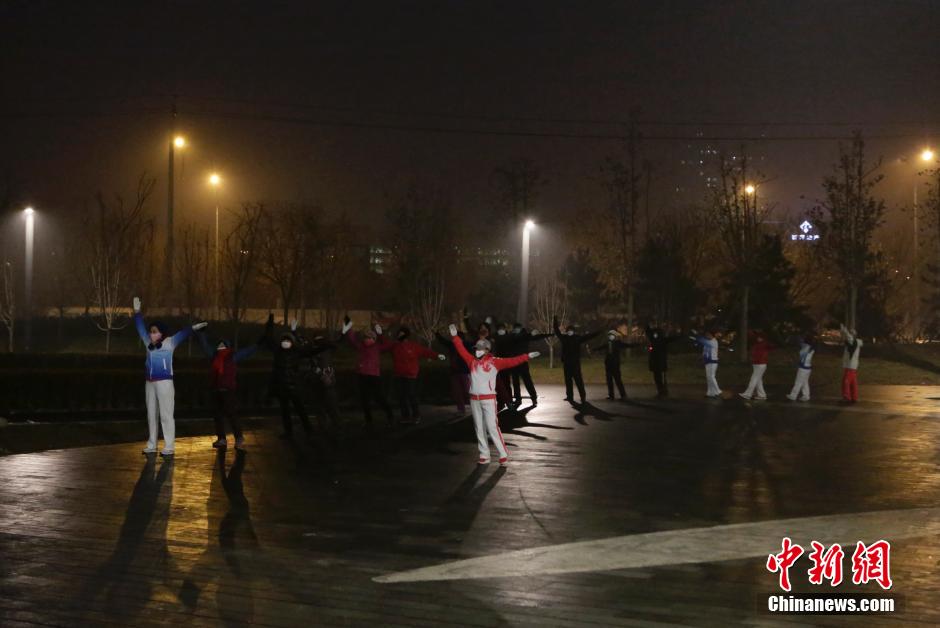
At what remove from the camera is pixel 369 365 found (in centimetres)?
1939

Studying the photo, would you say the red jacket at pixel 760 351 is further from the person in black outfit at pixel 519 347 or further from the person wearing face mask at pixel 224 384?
the person wearing face mask at pixel 224 384

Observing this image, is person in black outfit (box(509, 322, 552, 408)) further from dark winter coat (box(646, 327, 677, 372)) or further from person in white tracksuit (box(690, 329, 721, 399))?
person in white tracksuit (box(690, 329, 721, 399))

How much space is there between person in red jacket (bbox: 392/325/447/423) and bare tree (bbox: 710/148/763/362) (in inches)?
951

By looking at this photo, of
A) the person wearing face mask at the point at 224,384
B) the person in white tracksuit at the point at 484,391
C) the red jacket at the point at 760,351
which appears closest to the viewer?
the person in white tracksuit at the point at 484,391

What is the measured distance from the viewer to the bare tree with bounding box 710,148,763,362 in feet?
141

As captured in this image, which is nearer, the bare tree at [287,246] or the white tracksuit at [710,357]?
→ the white tracksuit at [710,357]

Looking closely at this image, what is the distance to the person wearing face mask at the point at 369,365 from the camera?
63.3 feet

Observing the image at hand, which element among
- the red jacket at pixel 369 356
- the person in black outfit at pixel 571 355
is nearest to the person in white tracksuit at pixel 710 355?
the person in black outfit at pixel 571 355

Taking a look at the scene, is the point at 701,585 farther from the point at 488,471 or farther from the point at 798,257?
the point at 798,257

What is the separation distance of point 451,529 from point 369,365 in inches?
378

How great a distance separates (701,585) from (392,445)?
958 centimetres

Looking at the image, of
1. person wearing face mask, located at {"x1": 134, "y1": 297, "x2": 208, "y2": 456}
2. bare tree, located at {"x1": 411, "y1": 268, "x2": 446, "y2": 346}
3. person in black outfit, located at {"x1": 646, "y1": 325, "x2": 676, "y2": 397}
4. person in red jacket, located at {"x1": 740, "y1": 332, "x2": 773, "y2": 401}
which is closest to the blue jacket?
person wearing face mask, located at {"x1": 134, "y1": 297, "x2": 208, "y2": 456}

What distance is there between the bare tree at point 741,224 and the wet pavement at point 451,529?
25.8 m

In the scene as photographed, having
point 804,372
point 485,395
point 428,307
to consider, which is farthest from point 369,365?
point 428,307
